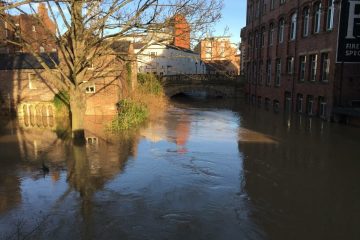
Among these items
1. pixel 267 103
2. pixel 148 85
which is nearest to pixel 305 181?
pixel 148 85

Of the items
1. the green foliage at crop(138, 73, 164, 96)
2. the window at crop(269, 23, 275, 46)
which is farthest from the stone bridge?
the window at crop(269, 23, 275, 46)

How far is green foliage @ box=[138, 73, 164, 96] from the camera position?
95.4 ft

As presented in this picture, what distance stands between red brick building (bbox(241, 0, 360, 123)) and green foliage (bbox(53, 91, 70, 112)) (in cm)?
1249

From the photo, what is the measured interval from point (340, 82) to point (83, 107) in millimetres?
14235

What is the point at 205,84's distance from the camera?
41250 mm

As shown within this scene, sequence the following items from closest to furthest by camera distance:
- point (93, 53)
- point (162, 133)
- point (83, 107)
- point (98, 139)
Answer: point (93, 53) < point (83, 107) < point (98, 139) < point (162, 133)

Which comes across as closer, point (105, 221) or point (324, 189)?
point (105, 221)

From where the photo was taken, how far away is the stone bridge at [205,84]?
41.0m

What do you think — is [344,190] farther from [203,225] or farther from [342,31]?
[342,31]

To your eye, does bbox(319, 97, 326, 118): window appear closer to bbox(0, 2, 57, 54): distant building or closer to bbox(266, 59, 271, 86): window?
bbox(266, 59, 271, 86): window

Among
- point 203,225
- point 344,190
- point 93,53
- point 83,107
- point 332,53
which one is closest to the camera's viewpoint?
point 203,225

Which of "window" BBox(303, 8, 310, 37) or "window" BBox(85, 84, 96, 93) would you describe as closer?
"window" BBox(303, 8, 310, 37)

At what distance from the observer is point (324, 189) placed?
9227 mm

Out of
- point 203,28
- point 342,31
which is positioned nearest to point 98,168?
point 203,28
